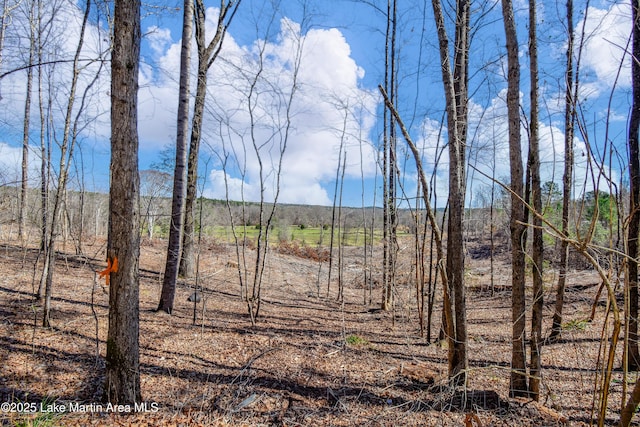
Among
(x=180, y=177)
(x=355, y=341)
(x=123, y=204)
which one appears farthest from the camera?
(x=180, y=177)

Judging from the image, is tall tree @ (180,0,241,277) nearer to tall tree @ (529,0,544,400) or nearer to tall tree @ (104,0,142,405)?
tall tree @ (104,0,142,405)

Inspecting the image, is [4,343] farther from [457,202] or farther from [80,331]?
[457,202]

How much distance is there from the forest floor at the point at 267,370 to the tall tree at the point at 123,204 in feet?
1.32

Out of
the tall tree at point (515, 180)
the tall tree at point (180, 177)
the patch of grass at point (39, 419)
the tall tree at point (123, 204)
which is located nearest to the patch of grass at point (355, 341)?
the tall tree at point (515, 180)

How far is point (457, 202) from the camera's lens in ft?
10.2

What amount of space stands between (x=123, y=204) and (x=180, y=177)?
10.5 ft

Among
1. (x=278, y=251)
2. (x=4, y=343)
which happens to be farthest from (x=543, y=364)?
(x=278, y=251)

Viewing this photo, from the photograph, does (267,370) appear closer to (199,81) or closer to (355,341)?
(355,341)

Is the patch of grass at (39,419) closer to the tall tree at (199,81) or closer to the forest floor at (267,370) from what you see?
the forest floor at (267,370)

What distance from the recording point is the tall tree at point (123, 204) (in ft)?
8.32

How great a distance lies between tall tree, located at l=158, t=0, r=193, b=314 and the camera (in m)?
5.48

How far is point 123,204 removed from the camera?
8.39ft

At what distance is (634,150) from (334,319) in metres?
5.73

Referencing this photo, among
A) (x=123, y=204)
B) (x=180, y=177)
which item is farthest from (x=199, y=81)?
(x=123, y=204)
